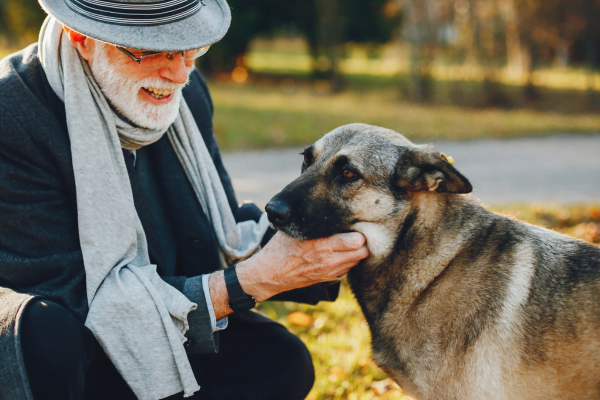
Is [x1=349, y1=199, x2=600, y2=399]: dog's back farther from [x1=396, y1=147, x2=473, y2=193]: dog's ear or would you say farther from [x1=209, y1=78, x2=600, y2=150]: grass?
[x1=209, y1=78, x2=600, y2=150]: grass

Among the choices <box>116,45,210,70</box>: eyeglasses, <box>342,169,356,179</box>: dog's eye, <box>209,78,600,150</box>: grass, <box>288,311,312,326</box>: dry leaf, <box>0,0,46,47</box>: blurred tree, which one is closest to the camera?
<box>116,45,210,70</box>: eyeglasses

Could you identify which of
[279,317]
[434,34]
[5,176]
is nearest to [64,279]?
[5,176]

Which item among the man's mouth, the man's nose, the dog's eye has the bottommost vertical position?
the dog's eye

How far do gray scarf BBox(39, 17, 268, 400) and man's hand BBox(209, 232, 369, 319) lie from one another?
0.69ft

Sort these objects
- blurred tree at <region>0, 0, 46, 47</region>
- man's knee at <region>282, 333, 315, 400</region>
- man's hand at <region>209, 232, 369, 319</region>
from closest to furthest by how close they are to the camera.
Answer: man's hand at <region>209, 232, 369, 319</region>
man's knee at <region>282, 333, 315, 400</region>
blurred tree at <region>0, 0, 46, 47</region>

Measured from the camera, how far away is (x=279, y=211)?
7.80 feet

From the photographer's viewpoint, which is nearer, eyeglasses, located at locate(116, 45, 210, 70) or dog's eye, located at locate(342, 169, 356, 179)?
eyeglasses, located at locate(116, 45, 210, 70)

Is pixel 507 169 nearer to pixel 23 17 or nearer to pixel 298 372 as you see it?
pixel 298 372

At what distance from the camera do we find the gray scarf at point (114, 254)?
217cm

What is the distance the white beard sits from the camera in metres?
2.37

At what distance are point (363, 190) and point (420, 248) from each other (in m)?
0.40

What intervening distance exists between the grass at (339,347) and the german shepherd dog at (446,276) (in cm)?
51

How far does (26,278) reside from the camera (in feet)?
7.04

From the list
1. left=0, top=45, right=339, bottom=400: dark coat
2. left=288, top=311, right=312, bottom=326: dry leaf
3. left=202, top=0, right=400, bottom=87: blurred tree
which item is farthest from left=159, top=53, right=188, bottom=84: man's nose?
left=202, top=0, right=400, bottom=87: blurred tree
